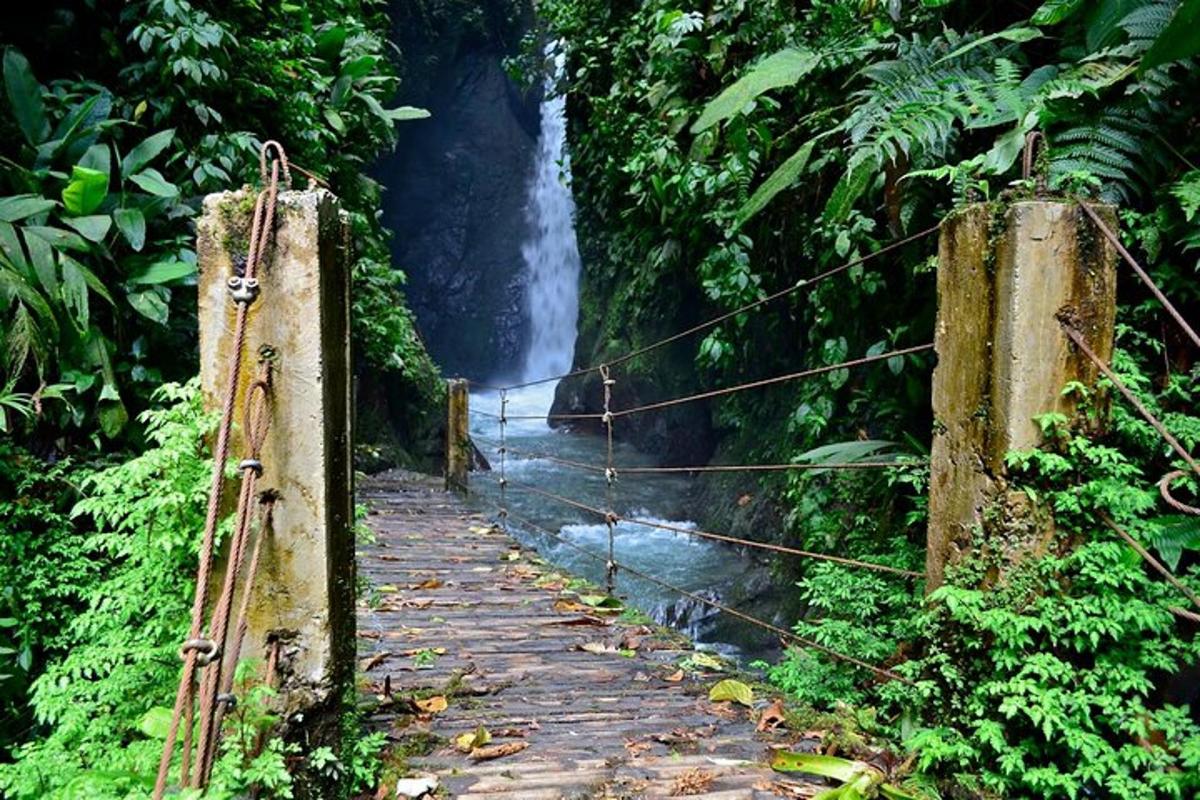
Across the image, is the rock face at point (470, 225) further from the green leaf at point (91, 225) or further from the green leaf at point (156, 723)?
the green leaf at point (156, 723)

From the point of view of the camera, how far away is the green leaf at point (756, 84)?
2.98 metres

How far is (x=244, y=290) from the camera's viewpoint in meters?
1.56

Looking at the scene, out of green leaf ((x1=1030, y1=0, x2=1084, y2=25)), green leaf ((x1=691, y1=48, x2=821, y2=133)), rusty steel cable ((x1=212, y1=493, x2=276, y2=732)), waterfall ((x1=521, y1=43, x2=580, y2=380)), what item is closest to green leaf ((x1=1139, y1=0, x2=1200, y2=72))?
green leaf ((x1=1030, y1=0, x2=1084, y2=25))

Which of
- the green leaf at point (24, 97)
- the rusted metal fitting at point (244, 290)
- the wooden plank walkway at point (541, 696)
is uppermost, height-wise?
the green leaf at point (24, 97)

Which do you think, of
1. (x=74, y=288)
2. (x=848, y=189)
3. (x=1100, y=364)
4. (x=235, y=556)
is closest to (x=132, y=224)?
(x=74, y=288)

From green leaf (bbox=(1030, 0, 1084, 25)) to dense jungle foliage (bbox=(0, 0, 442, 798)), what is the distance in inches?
98.6

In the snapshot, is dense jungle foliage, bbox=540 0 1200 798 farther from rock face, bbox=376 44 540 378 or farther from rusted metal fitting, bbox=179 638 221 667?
rock face, bbox=376 44 540 378

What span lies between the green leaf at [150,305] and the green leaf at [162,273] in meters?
0.05

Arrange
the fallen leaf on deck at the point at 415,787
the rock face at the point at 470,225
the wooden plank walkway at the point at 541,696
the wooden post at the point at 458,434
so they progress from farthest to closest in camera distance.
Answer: the rock face at the point at 470,225 → the wooden post at the point at 458,434 → the wooden plank walkway at the point at 541,696 → the fallen leaf on deck at the point at 415,787

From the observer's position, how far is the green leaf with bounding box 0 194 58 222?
243 cm

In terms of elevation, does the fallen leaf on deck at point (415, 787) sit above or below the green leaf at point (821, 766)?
below

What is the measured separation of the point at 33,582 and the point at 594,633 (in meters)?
1.96

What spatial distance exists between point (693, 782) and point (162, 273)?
244 centimetres

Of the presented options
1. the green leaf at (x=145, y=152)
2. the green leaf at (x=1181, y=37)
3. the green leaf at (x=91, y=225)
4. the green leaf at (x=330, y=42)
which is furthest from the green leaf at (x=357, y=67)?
the green leaf at (x=1181, y=37)
